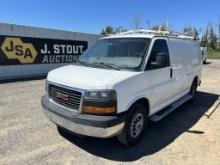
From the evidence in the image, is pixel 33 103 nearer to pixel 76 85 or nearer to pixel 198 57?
pixel 76 85

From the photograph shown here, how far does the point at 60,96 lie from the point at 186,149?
262 cm

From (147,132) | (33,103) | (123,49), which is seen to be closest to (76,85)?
(123,49)

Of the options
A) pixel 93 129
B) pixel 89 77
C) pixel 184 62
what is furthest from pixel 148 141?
pixel 184 62

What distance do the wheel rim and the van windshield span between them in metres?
0.97

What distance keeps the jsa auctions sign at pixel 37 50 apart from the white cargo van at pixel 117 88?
8.59 meters

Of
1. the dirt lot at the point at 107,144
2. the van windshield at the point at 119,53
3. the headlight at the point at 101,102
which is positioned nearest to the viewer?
the headlight at the point at 101,102

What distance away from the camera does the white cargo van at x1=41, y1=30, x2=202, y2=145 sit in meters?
3.83

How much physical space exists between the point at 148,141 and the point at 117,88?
1671 millimetres

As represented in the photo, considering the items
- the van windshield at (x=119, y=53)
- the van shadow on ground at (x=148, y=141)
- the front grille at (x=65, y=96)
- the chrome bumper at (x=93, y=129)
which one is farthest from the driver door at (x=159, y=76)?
the front grille at (x=65, y=96)

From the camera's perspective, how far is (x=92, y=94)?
3.81m

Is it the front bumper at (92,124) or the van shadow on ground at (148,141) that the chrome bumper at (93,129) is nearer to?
Result: the front bumper at (92,124)

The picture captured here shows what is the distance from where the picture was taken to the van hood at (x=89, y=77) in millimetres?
3821

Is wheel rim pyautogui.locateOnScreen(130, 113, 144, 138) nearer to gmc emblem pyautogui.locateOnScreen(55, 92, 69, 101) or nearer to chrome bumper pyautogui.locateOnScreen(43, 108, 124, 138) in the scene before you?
chrome bumper pyautogui.locateOnScreen(43, 108, 124, 138)

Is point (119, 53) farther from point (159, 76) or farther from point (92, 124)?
point (92, 124)
